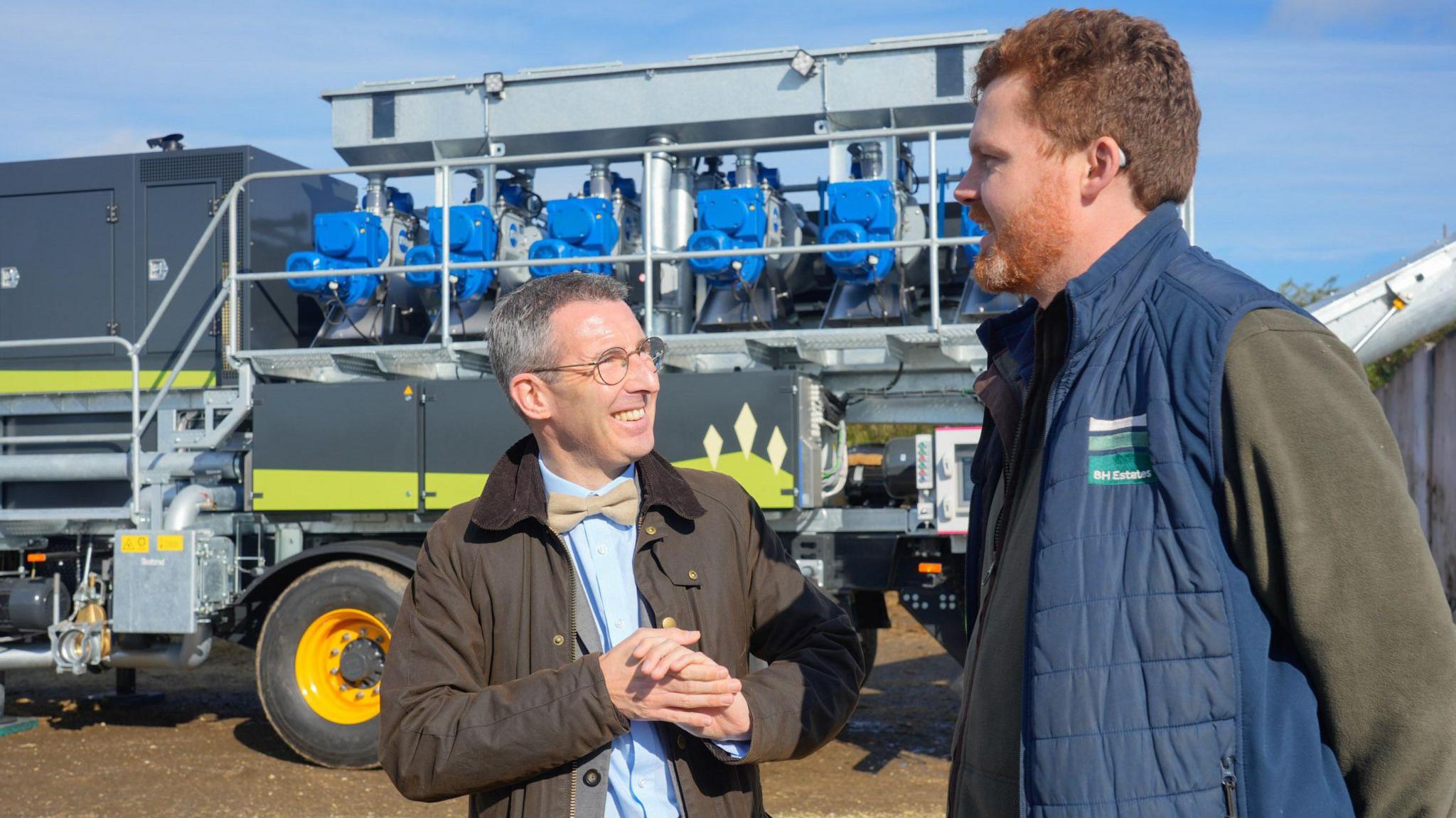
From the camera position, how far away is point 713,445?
6.50m

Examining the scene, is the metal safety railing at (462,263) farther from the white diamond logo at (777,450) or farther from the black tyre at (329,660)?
the black tyre at (329,660)

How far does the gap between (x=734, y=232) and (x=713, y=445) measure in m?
1.28

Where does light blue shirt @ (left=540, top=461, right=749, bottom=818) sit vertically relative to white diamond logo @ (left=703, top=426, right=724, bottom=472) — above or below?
below

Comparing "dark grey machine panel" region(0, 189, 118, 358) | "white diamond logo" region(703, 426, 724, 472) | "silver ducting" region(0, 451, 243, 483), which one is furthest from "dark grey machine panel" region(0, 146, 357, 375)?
"white diamond logo" region(703, 426, 724, 472)

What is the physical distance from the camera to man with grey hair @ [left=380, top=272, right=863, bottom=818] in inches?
87.1

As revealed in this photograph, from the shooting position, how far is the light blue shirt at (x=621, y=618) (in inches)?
91.0

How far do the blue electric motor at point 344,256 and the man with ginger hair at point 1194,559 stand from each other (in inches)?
251

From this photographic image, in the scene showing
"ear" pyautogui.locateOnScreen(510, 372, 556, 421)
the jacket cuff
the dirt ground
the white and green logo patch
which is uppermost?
"ear" pyautogui.locateOnScreen(510, 372, 556, 421)

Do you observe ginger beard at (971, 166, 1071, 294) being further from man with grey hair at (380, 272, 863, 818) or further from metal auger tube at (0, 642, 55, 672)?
metal auger tube at (0, 642, 55, 672)

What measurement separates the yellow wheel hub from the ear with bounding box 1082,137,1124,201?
19.1 ft

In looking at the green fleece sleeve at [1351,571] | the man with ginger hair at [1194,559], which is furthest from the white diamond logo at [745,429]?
the green fleece sleeve at [1351,571]

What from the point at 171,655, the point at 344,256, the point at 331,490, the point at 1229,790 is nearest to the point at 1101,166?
the point at 1229,790

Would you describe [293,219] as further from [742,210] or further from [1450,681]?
[1450,681]

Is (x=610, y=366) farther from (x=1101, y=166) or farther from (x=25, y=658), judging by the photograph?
(x=25, y=658)
